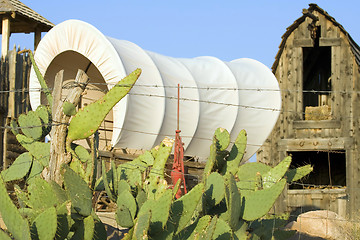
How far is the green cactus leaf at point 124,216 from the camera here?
6.76m

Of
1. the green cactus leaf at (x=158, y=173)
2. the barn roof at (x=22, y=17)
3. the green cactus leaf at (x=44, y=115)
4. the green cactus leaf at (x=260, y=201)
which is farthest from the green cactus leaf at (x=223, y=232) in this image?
the barn roof at (x=22, y=17)

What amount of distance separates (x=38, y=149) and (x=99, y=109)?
1356 mm

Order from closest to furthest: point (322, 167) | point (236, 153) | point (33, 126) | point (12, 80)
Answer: point (33, 126), point (236, 153), point (12, 80), point (322, 167)

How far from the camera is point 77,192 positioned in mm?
6719

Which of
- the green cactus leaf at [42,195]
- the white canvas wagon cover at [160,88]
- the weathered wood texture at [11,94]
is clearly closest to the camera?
the green cactus leaf at [42,195]

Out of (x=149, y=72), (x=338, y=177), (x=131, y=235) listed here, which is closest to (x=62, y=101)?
(x=131, y=235)

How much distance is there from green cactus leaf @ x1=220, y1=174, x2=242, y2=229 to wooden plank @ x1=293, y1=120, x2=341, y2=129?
10845mm

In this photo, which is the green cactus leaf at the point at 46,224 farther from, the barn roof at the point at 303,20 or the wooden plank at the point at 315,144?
the barn roof at the point at 303,20

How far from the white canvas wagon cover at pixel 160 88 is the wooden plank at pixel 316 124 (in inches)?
106

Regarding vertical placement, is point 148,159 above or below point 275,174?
above

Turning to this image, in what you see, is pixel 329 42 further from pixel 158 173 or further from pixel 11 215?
pixel 11 215

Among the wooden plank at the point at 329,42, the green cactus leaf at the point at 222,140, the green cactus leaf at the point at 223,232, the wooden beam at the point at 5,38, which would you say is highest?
the wooden plank at the point at 329,42

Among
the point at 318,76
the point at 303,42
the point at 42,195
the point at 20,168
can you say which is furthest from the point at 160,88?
the point at 318,76

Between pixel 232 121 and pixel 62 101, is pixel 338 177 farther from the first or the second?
pixel 62 101
